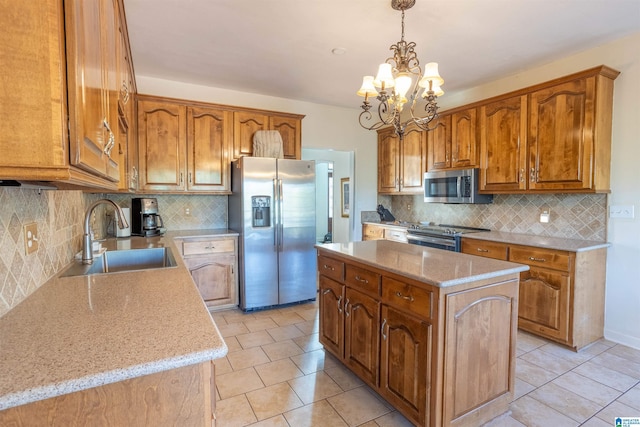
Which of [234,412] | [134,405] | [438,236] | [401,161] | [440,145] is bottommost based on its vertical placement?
[234,412]

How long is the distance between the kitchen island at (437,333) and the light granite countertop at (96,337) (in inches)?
41.9

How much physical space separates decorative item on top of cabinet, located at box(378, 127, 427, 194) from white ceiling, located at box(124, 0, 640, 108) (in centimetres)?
100

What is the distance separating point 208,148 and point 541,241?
3.56 m

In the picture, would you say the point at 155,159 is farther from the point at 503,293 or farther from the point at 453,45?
the point at 503,293

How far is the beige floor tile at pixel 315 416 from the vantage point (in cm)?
→ 184

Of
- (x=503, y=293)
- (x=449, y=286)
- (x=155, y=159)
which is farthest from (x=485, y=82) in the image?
(x=155, y=159)

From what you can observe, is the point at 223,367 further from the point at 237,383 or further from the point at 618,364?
the point at 618,364

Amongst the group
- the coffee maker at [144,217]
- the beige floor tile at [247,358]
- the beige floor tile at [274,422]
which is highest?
the coffee maker at [144,217]

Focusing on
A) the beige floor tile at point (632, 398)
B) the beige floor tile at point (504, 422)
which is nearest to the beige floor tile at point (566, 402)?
the beige floor tile at point (632, 398)

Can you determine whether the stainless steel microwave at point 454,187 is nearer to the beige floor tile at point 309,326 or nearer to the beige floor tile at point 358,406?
the beige floor tile at point 309,326

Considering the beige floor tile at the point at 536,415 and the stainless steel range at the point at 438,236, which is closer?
the beige floor tile at the point at 536,415

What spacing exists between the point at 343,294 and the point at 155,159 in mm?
2573

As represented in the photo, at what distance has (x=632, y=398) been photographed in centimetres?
205

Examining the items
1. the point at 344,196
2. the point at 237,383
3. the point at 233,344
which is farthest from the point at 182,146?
the point at 344,196
